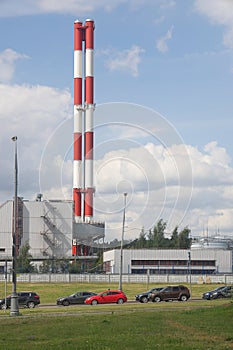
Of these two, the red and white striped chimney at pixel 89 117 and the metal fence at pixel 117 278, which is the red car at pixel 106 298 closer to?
the metal fence at pixel 117 278

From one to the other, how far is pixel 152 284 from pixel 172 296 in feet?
93.4

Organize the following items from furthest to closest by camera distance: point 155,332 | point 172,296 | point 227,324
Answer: point 172,296 → point 227,324 → point 155,332

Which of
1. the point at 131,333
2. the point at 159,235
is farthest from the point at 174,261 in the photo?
the point at 131,333

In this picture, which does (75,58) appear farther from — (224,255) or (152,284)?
(152,284)

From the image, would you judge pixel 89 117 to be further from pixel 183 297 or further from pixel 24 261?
pixel 183 297

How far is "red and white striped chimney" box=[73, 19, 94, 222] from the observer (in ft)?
387

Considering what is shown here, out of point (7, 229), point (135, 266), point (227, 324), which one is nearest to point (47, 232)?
point (7, 229)

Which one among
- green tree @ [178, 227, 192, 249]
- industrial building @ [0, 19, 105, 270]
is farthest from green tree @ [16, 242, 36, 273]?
green tree @ [178, 227, 192, 249]

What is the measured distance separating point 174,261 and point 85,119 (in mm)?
30659

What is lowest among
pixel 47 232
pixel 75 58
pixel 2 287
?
pixel 2 287

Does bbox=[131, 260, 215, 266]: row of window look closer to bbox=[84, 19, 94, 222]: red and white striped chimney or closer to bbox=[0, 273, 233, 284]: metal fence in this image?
bbox=[84, 19, 94, 222]: red and white striped chimney

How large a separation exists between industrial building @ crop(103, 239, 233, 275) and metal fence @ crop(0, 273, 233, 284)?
1047 inches

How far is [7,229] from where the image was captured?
11469 cm

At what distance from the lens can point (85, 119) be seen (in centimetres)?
12250
